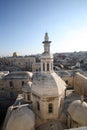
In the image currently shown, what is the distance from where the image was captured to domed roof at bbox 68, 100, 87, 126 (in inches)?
Result: 473

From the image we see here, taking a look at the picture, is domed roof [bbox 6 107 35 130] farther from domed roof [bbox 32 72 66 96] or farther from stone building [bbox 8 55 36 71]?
stone building [bbox 8 55 36 71]

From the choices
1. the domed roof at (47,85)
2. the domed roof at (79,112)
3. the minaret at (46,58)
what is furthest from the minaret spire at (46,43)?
the domed roof at (79,112)

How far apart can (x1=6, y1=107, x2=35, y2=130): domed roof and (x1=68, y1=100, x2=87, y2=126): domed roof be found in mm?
3892

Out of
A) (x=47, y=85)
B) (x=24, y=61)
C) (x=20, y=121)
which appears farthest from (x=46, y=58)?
(x=24, y=61)

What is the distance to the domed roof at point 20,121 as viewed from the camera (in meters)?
12.3

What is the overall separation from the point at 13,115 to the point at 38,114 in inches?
122

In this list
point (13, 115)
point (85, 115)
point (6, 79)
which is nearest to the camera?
point (85, 115)

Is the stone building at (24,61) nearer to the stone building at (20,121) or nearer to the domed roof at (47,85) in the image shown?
the domed roof at (47,85)

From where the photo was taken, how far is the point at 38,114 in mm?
14906

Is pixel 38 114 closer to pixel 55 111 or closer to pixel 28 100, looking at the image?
pixel 55 111

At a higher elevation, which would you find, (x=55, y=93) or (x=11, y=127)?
(x=55, y=93)

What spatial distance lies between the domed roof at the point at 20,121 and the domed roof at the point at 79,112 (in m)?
3.89

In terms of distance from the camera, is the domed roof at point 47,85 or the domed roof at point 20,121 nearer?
the domed roof at point 20,121

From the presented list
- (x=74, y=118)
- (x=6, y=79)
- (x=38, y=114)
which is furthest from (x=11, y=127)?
(x=6, y=79)
